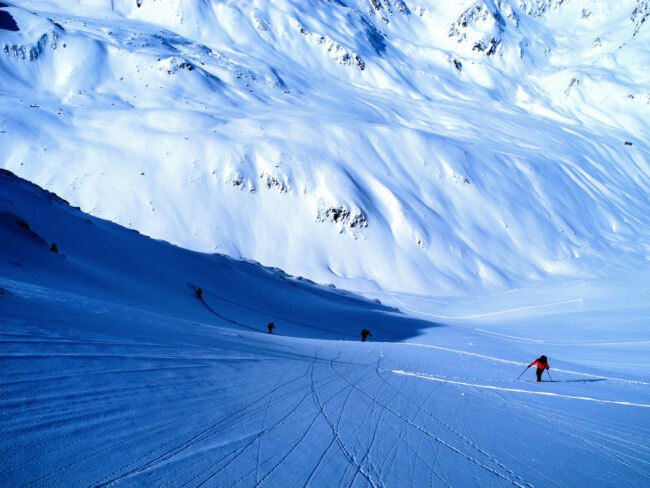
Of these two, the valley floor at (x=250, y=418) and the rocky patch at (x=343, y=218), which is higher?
the rocky patch at (x=343, y=218)

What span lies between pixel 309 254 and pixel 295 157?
16.6m

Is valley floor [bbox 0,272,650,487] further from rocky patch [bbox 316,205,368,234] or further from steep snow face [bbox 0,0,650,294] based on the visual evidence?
rocky patch [bbox 316,205,368,234]

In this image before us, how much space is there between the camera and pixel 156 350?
616 centimetres

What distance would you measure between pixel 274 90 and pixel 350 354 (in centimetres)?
8565

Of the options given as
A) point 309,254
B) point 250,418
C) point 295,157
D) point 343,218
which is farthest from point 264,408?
point 295,157

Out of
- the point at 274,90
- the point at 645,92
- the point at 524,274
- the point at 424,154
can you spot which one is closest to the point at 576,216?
the point at 524,274

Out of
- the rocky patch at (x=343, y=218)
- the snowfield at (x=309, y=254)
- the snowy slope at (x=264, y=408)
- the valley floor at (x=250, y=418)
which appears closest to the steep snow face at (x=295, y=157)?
the rocky patch at (x=343, y=218)

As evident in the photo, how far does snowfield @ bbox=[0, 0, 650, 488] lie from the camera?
4406 mm

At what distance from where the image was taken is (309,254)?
51.6 m

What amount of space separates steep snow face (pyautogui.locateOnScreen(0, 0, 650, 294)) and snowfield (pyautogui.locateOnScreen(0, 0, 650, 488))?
0.46 metres

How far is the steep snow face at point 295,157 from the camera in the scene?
51.4m

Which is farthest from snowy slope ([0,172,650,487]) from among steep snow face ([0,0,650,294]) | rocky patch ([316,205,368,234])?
rocky patch ([316,205,368,234])

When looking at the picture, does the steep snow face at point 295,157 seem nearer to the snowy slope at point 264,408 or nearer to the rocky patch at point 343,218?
the rocky patch at point 343,218

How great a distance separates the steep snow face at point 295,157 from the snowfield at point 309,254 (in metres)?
0.46
